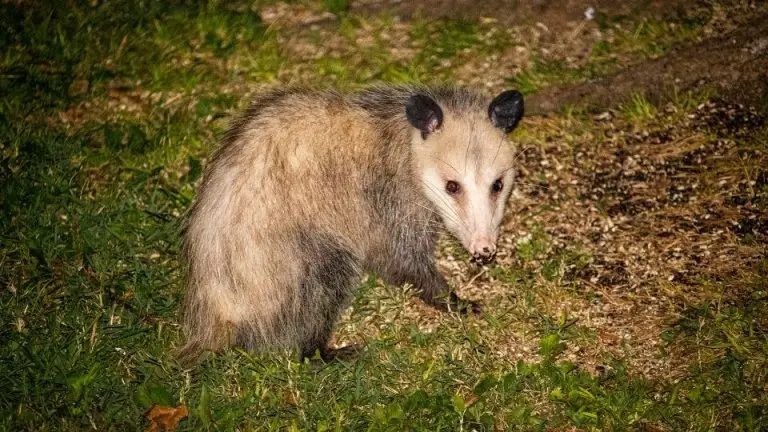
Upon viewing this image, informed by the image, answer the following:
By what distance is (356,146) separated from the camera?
3.31 metres

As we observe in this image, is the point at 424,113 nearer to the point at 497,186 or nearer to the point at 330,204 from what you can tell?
the point at 497,186

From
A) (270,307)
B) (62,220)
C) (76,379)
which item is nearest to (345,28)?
(62,220)

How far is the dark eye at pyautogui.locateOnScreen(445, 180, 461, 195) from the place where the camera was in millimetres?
3162

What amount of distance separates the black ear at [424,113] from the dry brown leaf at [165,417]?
1.39 meters

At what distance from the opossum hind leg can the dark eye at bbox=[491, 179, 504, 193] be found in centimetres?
63

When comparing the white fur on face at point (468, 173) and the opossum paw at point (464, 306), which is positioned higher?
the white fur on face at point (468, 173)

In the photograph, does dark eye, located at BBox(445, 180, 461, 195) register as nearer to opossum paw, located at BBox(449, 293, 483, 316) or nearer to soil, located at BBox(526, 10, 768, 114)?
opossum paw, located at BBox(449, 293, 483, 316)

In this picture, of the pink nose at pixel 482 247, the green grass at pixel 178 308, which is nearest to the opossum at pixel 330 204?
the pink nose at pixel 482 247

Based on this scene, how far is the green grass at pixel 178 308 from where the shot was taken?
9.13 ft

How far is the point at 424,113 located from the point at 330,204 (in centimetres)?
52

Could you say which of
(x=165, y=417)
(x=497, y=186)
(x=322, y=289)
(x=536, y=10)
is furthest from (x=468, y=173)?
(x=536, y=10)

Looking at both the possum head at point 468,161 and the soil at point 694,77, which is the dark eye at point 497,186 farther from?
the soil at point 694,77

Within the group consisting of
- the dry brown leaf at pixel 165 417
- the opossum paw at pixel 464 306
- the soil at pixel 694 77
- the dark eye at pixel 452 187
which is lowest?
the dry brown leaf at pixel 165 417

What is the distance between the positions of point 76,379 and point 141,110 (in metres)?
1.92
